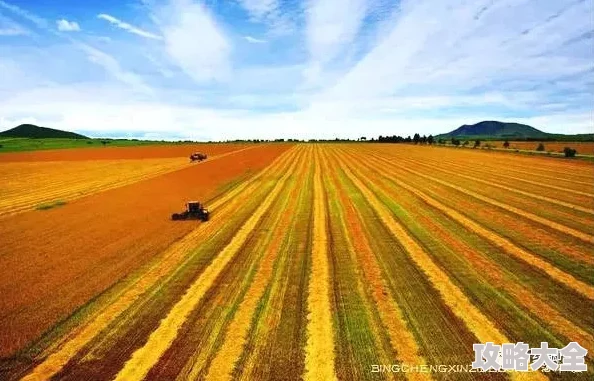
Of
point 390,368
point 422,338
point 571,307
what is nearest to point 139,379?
point 390,368

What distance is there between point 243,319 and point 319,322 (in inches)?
54.2

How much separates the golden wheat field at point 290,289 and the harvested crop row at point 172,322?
32 mm

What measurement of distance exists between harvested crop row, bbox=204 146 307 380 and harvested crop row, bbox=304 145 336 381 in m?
1.03

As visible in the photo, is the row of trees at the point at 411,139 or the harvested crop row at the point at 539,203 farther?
the row of trees at the point at 411,139

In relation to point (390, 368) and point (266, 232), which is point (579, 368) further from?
point (266, 232)

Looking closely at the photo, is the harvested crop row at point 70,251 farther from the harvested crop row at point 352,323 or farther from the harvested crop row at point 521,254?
the harvested crop row at point 521,254

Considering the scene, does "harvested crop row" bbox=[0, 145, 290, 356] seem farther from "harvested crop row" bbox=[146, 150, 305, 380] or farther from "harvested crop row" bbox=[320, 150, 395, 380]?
"harvested crop row" bbox=[320, 150, 395, 380]

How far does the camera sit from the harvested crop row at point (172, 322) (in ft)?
19.2

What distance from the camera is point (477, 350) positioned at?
6.22m

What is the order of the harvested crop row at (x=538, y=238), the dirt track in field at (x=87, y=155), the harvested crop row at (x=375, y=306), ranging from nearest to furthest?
1. the harvested crop row at (x=375, y=306)
2. the harvested crop row at (x=538, y=238)
3. the dirt track in field at (x=87, y=155)

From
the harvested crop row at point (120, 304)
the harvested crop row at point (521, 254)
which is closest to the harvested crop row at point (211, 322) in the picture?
the harvested crop row at point (120, 304)

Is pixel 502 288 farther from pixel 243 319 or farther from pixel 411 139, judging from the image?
pixel 411 139

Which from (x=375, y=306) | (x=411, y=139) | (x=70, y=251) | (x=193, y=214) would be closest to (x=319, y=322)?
(x=375, y=306)

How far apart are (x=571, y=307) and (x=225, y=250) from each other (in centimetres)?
830
